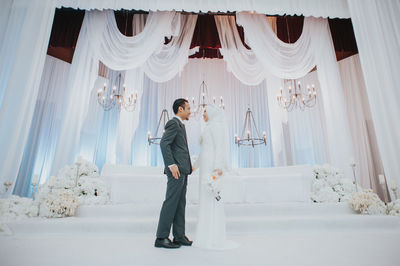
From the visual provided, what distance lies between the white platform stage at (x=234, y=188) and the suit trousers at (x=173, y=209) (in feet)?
4.81

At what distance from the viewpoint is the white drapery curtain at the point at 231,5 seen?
4.26 meters

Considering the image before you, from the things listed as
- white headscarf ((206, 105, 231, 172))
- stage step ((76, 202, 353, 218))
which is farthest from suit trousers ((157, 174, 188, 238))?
stage step ((76, 202, 353, 218))

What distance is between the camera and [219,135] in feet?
7.13

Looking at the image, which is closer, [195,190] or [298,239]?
[298,239]

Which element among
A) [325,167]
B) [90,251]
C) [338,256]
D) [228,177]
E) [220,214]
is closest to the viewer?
[338,256]

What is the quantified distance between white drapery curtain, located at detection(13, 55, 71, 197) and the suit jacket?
4543 millimetres

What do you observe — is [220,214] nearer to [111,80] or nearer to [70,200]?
[70,200]

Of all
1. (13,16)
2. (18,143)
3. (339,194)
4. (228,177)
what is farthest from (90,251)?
(13,16)

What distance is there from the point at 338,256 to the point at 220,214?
0.97 metres

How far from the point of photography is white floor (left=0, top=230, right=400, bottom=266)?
5.26 ft

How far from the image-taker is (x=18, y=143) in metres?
3.46

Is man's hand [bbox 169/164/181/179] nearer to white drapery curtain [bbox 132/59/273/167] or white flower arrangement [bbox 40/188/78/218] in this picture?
white flower arrangement [bbox 40/188/78/218]

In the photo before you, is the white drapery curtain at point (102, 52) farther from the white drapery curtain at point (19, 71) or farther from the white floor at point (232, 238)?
the white floor at point (232, 238)

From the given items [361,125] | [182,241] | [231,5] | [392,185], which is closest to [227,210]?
[182,241]
